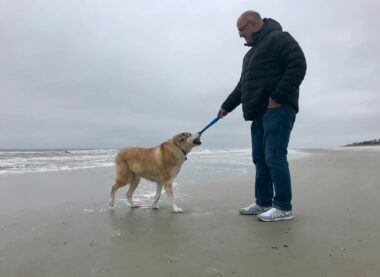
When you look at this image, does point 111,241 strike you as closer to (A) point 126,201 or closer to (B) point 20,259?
(B) point 20,259

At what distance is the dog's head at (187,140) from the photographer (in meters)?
5.73

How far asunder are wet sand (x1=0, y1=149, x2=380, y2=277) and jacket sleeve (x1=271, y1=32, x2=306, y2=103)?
4.87 ft

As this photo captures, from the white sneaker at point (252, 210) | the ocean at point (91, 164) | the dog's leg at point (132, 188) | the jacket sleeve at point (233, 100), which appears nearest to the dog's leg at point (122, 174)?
the dog's leg at point (132, 188)

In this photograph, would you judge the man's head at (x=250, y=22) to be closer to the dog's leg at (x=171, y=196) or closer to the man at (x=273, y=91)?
the man at (x=273, y=91)

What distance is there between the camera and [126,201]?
242 inches

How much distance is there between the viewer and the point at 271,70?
4363 millimetres

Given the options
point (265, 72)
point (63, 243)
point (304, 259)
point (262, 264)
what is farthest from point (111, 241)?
point (265, 72)

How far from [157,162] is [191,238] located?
237cm

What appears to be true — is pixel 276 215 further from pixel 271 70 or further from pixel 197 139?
pixel 197 139

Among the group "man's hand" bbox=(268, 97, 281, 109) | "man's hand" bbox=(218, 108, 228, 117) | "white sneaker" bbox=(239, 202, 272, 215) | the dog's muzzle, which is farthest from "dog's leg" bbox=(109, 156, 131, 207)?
Answer: "man's hand" bbox=(268, 97, 281, 109)

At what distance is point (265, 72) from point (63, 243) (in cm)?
294

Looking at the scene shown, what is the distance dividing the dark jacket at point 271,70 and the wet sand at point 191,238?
1.42 metres

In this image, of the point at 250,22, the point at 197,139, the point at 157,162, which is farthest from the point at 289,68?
the point at 157,162

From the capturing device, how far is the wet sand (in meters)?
2.63
